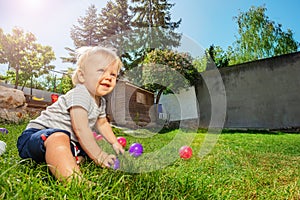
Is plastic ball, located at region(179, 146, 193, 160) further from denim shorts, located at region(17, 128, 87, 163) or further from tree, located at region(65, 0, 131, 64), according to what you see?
tree, located at region(65, 0, 131, 64)

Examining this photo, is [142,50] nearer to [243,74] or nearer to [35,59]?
[243,74]

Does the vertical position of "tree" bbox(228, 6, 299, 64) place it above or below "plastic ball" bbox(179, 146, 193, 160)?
above

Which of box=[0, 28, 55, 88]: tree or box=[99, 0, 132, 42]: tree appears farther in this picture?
box=[0, 28, 55, 88]: tree

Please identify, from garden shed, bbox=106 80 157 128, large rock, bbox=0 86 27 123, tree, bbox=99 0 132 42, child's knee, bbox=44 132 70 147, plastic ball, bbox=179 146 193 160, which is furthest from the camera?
tree, bbox=99 0 132 42

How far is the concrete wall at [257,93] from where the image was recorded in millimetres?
7770

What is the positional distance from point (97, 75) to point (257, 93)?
26.5 ft

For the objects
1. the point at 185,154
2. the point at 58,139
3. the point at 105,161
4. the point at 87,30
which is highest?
the point at 87,30

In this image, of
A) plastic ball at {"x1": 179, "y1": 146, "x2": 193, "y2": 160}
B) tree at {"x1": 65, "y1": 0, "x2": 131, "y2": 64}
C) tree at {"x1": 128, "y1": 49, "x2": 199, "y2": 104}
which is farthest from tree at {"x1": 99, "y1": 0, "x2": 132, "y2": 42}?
plastic ball at {"x1": 179, "y1": 146, "x2": 193, "y2": 160}

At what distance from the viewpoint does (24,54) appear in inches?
595

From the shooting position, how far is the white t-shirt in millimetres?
1318

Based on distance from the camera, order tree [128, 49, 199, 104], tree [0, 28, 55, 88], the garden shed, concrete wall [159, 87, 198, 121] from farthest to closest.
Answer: tree [0, 28, 55, 88]
the garden shed
concrete wall [159, 87, 198, 121]
tree [128, 49, 199, 104]

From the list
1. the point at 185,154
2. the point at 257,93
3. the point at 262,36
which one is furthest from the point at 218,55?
the point at 185,154

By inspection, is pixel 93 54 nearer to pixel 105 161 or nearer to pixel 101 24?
pixel 105 161

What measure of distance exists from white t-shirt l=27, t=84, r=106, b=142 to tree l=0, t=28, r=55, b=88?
47.1ft
